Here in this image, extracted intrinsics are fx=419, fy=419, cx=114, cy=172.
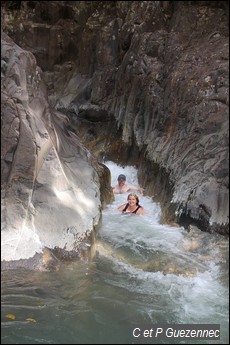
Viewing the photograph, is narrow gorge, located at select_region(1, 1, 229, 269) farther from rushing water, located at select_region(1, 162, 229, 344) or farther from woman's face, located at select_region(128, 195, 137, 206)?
woman's face, located at select_region(128, 195, 137, 206)

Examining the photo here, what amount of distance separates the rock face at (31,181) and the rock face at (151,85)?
2.12 m

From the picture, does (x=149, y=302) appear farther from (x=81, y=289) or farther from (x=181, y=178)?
(x=181, y=178)

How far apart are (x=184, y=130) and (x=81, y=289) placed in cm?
451

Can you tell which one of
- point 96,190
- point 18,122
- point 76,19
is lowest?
point 96,190

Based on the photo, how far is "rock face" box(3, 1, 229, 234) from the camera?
7664 mm

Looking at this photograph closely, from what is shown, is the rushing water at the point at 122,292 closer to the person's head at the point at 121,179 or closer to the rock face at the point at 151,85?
the rock face at the point at 151,85

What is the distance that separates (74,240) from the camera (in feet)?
20.6

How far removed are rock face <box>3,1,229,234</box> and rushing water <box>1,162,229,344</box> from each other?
34.8 inches

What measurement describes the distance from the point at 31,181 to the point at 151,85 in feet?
17.6

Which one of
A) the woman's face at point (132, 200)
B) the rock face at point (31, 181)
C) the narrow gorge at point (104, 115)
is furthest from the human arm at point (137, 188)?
the rock face at point (31, 181)

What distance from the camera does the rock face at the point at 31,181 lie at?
5.95 m

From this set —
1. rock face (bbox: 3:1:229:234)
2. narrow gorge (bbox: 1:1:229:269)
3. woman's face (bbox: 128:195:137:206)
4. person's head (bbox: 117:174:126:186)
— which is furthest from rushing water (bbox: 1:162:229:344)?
person's head (bbox: 117:174:126:186)

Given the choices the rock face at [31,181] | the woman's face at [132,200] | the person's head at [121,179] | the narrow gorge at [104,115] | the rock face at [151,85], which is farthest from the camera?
the person's head at [121,179]

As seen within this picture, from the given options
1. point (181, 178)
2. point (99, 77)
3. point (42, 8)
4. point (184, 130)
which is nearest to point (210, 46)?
point (184, 130)
